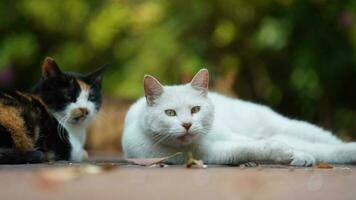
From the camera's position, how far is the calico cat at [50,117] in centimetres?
323

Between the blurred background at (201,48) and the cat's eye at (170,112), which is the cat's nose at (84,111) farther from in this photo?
the blurred background at (201,48)

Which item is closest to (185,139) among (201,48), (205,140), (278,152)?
(205,140)

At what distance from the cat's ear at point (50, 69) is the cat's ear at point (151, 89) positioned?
2.12 feet

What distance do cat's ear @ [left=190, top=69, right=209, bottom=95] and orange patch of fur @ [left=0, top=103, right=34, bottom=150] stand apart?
0.90 metres

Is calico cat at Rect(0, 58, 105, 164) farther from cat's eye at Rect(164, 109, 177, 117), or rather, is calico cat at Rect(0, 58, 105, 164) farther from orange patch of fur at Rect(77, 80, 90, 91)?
cat's eye at Rect(164, 109, 177, 117)

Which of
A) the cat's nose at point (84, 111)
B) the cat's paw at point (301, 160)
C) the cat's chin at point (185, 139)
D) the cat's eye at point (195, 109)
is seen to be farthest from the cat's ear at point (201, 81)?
the cat's nose at point (84, 111)

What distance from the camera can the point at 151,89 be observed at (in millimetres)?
3416

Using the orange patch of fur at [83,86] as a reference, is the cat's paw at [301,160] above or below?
below

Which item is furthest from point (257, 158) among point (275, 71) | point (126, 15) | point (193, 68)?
point (126, 15)

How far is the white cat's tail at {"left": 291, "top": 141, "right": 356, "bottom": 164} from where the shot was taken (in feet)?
11.5

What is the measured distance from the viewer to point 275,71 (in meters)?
7.61

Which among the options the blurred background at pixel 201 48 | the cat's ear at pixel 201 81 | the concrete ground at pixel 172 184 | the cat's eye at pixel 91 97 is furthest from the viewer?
the blurred background at pixel 201 48

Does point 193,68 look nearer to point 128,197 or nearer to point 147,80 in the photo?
point 147,80

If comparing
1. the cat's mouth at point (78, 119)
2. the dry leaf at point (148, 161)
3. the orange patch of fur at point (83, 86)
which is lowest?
the dry leaf at point (148, 161)
